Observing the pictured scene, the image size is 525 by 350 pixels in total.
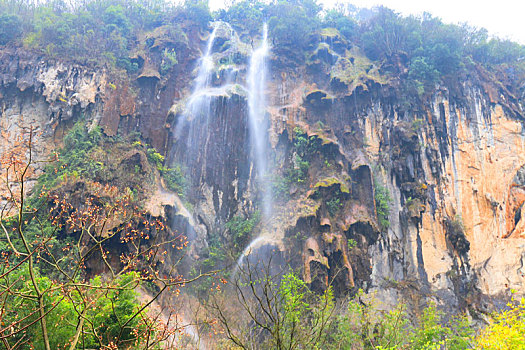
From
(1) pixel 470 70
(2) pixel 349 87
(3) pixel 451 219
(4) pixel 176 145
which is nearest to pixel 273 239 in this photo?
(4) pixel 176 145

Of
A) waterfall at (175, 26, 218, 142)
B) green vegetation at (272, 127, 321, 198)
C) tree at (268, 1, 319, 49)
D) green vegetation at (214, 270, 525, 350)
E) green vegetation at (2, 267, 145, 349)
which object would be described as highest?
tree at (268, 1, 319, 49)

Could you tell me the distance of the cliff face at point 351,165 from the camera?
15.1 metres

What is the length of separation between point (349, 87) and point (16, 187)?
17410mm

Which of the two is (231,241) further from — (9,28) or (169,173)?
(9,28)

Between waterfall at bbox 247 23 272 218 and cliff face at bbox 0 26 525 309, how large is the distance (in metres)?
0.43

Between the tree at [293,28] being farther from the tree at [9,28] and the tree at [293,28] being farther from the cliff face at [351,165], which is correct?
the tree at [9,28]

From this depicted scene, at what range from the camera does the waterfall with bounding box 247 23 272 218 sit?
56.9 ft

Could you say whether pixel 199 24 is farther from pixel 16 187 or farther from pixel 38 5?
pixel 16 187

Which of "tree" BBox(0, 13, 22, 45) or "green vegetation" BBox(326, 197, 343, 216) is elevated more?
→ "tree" BBox(0, 13, 22, 45)

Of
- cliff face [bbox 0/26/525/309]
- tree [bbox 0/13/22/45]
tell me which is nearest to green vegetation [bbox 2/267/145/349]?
cliff face [bbox 0/26/525/309]

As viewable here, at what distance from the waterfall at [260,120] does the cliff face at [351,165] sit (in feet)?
1.42

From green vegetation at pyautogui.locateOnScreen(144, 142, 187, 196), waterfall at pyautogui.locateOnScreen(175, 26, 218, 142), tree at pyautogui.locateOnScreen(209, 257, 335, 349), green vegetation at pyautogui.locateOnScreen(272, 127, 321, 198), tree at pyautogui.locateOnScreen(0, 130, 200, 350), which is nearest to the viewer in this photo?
tree at pyautogui.locateOnScreen(0, 130, 200, 350)

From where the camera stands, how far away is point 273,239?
49.8 feet

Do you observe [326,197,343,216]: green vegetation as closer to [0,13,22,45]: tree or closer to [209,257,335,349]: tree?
[209,257,335,349]: tree
